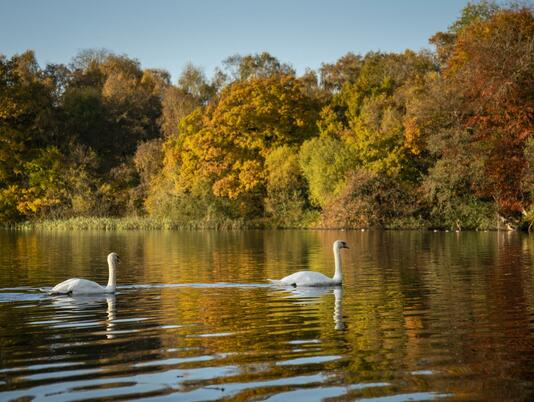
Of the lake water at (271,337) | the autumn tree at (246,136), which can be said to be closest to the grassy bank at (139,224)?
the autumn tree at (246,136)

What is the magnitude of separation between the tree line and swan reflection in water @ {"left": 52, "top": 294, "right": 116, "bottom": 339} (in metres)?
35.4

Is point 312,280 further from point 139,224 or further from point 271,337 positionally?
point 139,224

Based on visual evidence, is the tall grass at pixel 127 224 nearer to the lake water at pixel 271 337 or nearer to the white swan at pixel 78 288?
the lake water at pixel 271 337

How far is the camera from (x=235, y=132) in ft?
215

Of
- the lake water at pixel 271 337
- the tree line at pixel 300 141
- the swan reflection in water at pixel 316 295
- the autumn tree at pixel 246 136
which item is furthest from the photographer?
the autumn tree at pixel 246 136

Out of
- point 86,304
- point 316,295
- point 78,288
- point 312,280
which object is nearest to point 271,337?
point 86,304

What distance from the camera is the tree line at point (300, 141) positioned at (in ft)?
167

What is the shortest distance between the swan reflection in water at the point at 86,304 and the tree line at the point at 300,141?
35446 millimetres

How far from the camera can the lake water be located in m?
8.30

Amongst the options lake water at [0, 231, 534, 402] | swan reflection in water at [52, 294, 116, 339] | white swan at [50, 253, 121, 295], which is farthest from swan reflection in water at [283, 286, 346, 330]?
white swan at [50, 253, 121, 295]

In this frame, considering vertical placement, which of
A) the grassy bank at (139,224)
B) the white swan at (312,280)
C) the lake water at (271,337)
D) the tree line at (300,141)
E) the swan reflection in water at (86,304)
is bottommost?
the lake water at (271,337)

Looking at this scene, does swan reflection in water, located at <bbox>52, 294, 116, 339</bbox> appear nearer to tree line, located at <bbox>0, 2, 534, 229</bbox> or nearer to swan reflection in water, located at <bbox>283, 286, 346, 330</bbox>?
swan reflection in water, located at <bbox>283, 286, 346, 330</bbox>

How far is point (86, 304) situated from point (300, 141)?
50299mm

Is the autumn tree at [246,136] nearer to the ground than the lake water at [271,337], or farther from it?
farther from it
